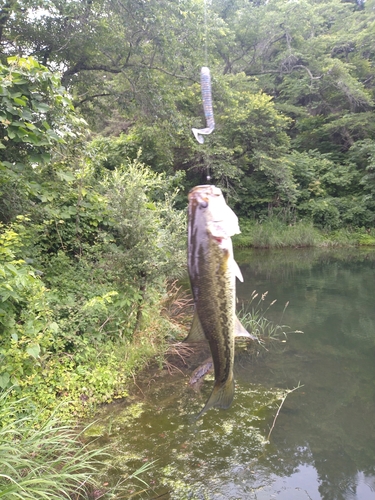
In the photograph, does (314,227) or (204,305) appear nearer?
(204,305)

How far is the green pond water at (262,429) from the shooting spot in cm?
371

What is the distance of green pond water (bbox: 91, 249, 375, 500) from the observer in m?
3.71

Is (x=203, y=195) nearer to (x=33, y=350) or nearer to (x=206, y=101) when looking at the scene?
(x=206, y=101)

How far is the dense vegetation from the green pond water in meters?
0.68

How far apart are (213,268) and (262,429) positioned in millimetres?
3532

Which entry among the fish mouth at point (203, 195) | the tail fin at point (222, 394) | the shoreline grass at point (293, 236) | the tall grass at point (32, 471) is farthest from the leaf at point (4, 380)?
the shoreline grass at point (293, 236)

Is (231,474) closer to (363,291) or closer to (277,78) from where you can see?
(363,291)

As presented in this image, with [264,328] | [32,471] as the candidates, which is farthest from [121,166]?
[264,328]

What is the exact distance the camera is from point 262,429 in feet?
14.9

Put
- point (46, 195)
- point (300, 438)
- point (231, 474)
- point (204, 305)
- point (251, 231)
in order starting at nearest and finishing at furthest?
point (204, 305) → point (231, 474) → point (300, 438) → point (46, 195) → point (251, 231)

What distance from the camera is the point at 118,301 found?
5.44 metres

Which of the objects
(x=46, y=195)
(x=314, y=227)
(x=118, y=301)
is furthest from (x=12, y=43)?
(x=314, y=227)

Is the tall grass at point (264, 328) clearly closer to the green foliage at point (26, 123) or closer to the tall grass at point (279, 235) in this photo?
the green foliage at point (26, 123)

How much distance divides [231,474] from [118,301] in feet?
8.70
